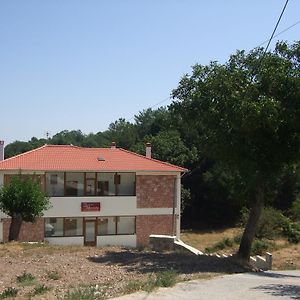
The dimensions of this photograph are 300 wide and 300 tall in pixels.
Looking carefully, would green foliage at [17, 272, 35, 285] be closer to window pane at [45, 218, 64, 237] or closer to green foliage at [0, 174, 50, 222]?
green foliage at [0, 174, 50, 222]

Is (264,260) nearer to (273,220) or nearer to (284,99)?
(284,99)

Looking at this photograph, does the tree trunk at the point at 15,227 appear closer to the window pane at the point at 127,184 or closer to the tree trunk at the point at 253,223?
the tree trunk at the point at 253,223

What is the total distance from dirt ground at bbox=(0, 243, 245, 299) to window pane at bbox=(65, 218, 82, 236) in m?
14.4

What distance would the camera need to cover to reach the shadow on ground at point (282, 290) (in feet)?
39.3

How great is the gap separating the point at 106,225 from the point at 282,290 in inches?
1033

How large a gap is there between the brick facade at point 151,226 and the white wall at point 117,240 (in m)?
0.50

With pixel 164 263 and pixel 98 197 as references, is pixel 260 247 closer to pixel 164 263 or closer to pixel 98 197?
pixel 98 197

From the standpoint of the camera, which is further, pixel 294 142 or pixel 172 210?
pixel 172 210

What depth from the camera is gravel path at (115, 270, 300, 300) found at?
11.2 meters

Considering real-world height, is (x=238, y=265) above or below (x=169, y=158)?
below

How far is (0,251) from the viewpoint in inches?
810

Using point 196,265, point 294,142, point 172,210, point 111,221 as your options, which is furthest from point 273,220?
point 196,265

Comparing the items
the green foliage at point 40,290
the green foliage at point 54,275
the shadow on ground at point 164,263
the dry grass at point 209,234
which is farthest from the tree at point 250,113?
the dry grass at point 209,234

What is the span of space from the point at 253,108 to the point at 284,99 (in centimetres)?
187
